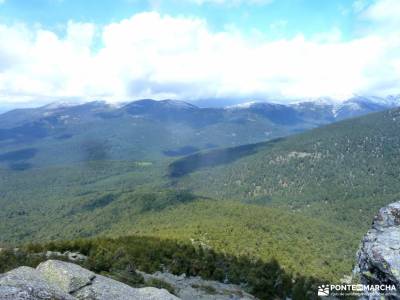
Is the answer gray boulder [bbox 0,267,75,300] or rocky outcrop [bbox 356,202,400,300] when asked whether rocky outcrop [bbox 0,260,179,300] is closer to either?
gray boulder [bbox 0,267,75,300]

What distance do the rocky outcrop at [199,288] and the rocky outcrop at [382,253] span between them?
26.5 meters

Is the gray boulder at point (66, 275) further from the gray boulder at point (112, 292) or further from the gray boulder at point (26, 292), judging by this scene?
the gray boulder at point (26, 292)

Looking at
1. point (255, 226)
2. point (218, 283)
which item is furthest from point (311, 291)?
point (255, 226)

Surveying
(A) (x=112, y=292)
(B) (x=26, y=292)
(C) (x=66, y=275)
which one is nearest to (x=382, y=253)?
(B) (x=26, y=292)

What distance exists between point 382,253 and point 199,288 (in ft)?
113

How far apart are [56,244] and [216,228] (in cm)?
9624

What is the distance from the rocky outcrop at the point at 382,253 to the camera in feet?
52.7

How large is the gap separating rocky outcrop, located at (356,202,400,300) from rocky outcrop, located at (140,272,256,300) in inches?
1042

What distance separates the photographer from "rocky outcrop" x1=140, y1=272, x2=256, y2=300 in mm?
43500

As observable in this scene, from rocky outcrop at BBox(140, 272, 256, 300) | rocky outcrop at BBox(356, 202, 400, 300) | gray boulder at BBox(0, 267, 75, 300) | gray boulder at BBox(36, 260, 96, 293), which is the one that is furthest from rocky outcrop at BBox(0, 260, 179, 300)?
rocky outcrop at BBox(140, 272, 256, 300)

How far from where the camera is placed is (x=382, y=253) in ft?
55.0

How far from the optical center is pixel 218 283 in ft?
175

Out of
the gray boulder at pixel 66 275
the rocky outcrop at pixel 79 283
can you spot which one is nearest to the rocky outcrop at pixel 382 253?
the rocky outcrop at pixel 79 283

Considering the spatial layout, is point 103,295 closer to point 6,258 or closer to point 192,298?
point 192,298
